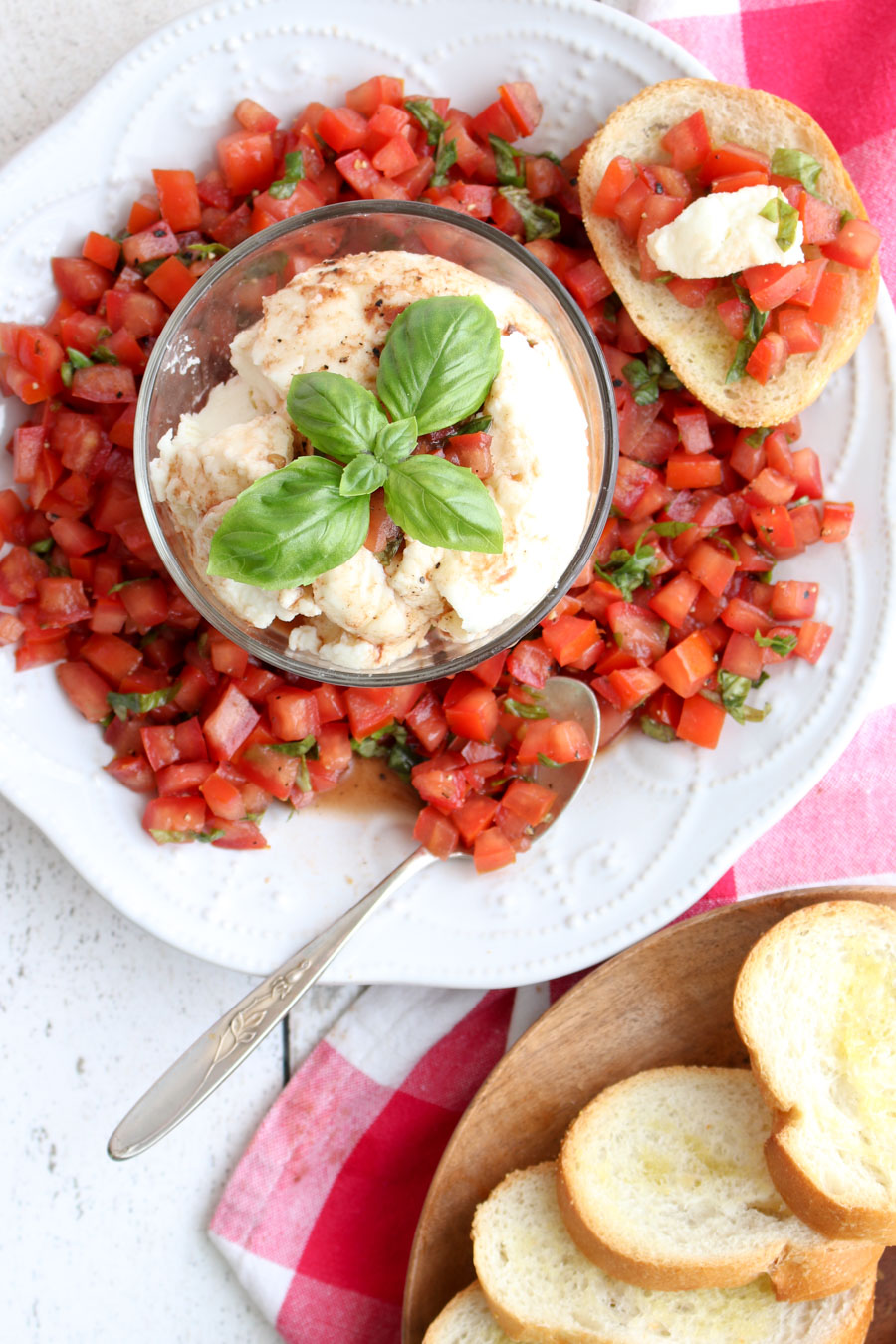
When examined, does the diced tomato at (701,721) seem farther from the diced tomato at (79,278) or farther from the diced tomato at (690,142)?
the diced tomato at (79,278)

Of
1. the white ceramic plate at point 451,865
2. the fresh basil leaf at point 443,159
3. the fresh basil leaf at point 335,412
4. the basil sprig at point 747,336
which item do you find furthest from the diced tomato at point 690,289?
the fresh basil leaf at point 335,412

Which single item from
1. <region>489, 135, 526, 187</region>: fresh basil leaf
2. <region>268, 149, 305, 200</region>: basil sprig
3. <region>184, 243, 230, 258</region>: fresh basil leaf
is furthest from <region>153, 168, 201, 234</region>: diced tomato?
<region>489, 135, 526, 187</region>: fresh basil leaf

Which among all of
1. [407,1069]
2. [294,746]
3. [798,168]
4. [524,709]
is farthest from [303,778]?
[798,168]

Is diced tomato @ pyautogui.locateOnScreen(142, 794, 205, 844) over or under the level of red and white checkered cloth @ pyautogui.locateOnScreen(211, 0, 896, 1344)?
over

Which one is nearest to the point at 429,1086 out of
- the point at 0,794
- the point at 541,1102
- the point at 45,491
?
the point at 541,1102

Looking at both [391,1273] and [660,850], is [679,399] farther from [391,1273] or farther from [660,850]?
[391,1273]

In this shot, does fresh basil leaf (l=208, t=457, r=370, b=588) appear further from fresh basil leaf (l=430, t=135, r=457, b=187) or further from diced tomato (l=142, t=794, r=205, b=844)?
fresh basil leaf (l=430, t=135, r=457, b=187)
